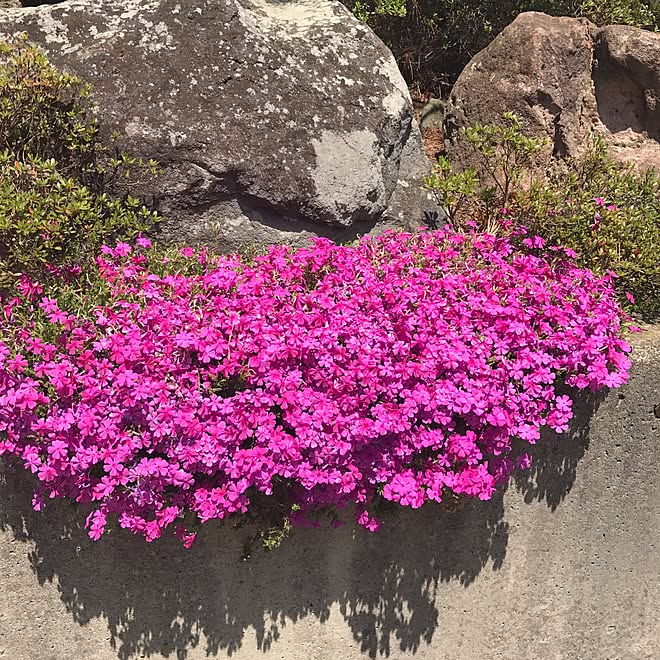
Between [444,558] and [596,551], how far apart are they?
816 mm

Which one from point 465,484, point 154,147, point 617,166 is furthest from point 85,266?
point 617,166

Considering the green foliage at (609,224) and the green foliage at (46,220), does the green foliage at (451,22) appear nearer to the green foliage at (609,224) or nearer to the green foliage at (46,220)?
the green foliage at (609,224)

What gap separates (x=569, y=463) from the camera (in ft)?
9.55

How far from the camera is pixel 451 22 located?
199 inches

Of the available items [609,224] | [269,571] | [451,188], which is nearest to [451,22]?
[451,188]

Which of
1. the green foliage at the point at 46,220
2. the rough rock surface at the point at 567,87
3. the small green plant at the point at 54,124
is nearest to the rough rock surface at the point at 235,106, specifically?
the small green plant at the point at 54,124

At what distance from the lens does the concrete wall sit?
2592 millimetres

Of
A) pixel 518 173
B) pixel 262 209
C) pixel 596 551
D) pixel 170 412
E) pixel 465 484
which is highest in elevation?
pixel 518 173

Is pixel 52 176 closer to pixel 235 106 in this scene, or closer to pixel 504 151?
pixel 235 106

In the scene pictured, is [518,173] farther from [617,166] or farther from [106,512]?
[106,512]

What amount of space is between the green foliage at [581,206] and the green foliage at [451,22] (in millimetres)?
1521

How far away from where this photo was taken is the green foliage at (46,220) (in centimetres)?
267

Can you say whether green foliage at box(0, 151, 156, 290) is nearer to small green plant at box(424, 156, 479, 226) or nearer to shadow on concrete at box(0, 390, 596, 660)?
shadow on concrete at box(0, 390, 596, 660)

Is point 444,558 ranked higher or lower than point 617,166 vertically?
lower
